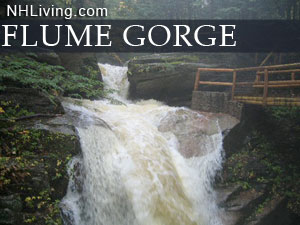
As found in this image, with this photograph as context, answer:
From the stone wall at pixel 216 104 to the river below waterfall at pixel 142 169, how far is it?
905 mm

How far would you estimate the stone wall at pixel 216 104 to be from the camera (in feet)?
31.8

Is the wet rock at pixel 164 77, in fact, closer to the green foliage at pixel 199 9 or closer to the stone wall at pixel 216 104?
the stone wall at pixel 216 104

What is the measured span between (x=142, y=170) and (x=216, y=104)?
5.15 meters

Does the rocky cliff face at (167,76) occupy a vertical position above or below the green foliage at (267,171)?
above

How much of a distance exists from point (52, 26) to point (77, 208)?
7122 mm

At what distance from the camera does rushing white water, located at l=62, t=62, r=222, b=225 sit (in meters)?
5.43

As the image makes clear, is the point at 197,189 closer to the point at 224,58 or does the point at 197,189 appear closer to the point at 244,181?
the point at 244,181

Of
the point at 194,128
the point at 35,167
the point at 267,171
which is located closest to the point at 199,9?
the point at 194,128

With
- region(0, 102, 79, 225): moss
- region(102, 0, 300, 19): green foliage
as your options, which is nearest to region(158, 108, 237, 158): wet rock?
region(0, 102, 79, 225): moss

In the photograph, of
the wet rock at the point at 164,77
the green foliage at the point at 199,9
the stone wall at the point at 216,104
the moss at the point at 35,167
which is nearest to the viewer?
the moss at the point at 35,167

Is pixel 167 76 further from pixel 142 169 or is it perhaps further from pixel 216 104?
pixel 142 169

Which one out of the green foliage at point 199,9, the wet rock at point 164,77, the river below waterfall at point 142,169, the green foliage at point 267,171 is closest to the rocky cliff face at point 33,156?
the river below waterfall at point 142,169

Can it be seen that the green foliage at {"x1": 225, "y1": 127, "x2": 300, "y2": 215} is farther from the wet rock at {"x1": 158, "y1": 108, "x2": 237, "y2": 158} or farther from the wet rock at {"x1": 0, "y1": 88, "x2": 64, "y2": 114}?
the wet rock at {"x1": 0, "y1": 88, "x2": 64, "y2": 114}

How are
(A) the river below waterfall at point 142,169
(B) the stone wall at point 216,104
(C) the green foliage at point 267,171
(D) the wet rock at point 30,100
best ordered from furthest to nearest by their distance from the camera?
1. (B) the stone wall at point 216,104
2. (C) the green foliage at point 267,171
3. (D) the wet rock at point 30,100
4. (A) the river below waterfall at point 142,169
